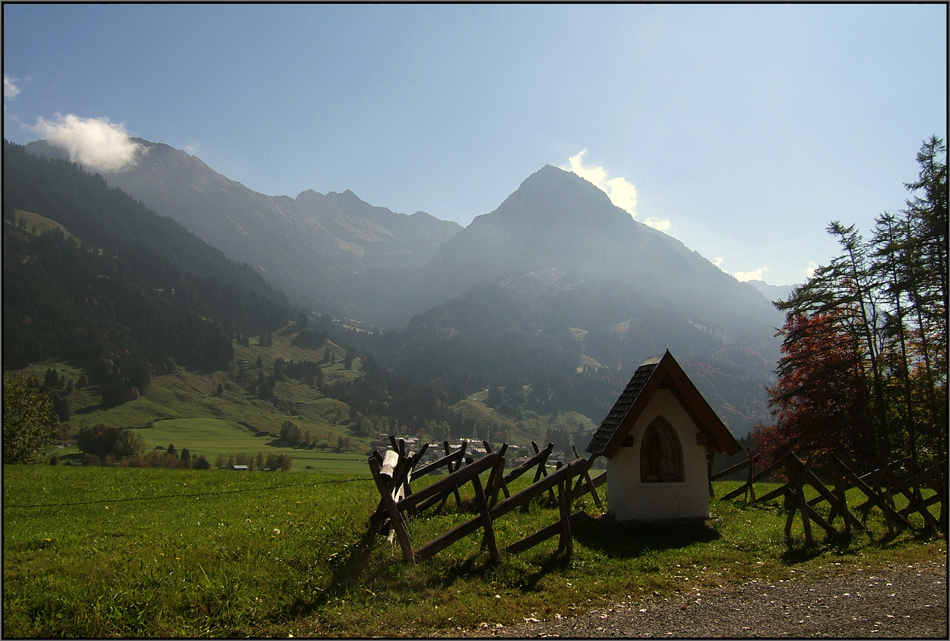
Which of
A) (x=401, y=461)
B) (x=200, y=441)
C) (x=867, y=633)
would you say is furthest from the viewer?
(x=200, y=441)

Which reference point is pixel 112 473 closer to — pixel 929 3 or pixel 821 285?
pixel 929 3

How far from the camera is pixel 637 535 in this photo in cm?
1470

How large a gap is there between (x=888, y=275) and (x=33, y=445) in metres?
68.9

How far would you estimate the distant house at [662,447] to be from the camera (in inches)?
626

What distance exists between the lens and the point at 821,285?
33.5 metres

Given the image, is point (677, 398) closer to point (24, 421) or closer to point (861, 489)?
point (861, 489)

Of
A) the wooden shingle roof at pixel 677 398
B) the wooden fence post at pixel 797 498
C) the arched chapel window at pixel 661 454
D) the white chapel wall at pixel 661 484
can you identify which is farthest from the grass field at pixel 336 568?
the wooden shingle roof at pixel 677 398

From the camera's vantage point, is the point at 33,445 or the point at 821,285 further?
the point at 33,445

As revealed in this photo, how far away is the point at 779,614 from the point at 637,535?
563cm

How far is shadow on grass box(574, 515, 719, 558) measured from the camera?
A: 13367 millimetres

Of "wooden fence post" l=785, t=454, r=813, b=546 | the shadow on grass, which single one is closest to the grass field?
the shadow on grass

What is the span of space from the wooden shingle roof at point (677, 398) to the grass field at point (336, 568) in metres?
2.32

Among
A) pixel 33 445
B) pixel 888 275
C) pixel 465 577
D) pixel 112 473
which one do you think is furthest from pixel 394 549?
pixel 33 445

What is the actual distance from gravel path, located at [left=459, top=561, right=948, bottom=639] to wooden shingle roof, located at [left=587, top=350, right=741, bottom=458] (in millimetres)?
5550
